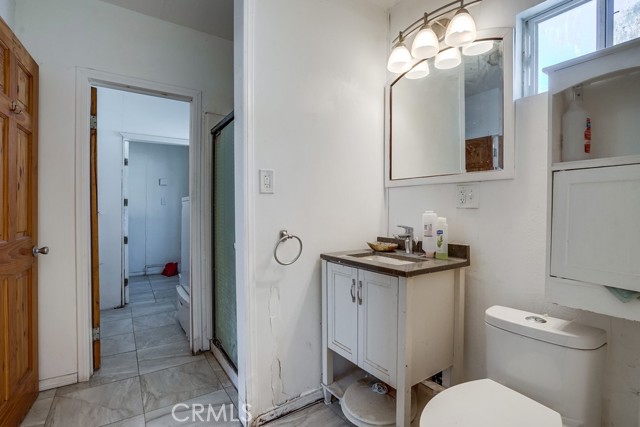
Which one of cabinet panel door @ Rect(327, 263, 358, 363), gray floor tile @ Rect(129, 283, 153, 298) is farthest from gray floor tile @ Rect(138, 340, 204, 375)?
gray floor tile @ Rect(129, 283, 153, 298)

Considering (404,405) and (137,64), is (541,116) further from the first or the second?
(137,64)

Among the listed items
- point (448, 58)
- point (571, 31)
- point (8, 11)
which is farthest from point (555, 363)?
point (8, 11)

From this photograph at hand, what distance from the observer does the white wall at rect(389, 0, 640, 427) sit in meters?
1.12

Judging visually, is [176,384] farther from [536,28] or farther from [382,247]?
[536,28]

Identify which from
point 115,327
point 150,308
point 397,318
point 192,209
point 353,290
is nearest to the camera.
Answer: point 397,318

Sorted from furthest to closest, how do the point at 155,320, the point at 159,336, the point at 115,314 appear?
1. the point at 115,314
2. the point at 155,320
3. the point at 159,336

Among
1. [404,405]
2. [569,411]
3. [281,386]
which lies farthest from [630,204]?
[281,386]

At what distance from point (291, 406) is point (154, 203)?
4270 millimetres

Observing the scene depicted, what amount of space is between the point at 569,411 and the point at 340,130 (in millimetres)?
1597

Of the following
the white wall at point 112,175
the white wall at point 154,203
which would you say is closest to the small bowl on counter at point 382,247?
the white wall at point 112,175

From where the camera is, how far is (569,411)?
1006 mm

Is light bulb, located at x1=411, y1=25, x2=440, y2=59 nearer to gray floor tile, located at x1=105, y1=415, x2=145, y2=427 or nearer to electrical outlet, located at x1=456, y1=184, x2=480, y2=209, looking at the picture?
electrical outlet, located at x1=456, y1=184, x2=480, y2=209

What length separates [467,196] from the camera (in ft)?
5.13

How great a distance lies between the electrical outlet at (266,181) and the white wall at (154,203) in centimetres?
400
